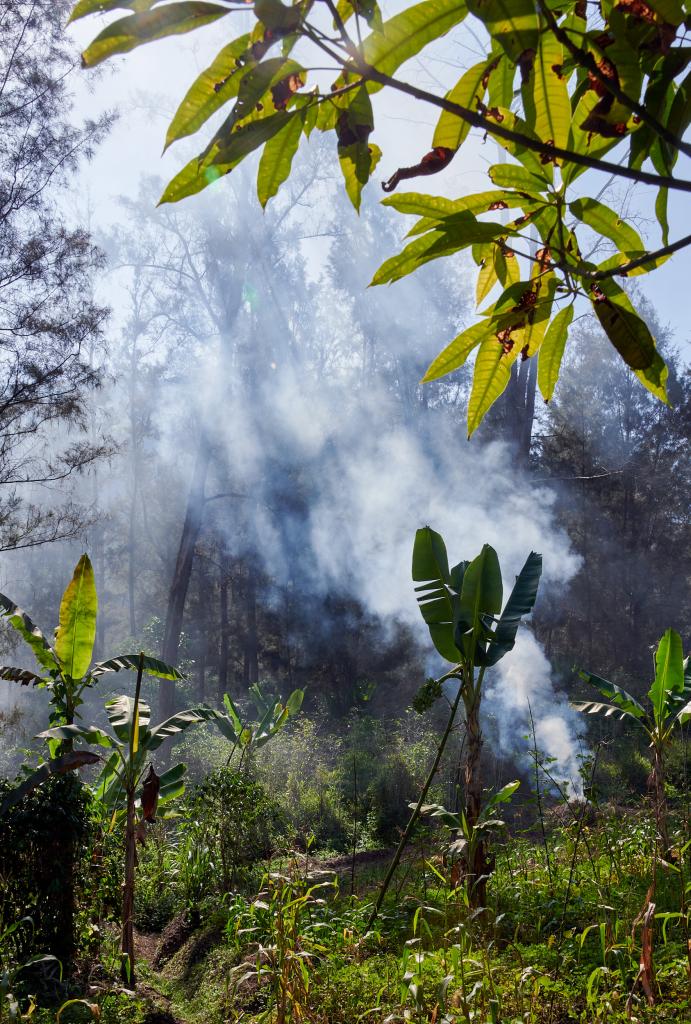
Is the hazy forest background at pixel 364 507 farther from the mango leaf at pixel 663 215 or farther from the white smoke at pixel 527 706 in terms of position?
the mango leaf at pixel 663 215

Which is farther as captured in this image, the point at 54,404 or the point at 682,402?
the point at 682,402

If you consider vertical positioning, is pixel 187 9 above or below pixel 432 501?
below

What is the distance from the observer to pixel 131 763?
436 cm

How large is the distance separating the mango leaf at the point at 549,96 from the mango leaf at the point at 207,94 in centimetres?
32

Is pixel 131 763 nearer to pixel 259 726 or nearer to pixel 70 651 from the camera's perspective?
pixel 70 651

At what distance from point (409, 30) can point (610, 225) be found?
1.12 ft

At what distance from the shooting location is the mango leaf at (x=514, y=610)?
14.9ft

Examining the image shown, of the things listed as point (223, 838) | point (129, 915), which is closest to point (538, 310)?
point (129, 915)

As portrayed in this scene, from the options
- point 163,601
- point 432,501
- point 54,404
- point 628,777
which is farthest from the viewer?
point 163,601

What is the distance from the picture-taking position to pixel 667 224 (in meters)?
0.90

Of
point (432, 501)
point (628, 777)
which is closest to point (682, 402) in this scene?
point (432, 501)

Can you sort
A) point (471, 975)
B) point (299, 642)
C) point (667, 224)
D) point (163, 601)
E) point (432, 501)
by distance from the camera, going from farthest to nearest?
point (163, 601)
point (299, 642)
point (432, 501)
point (471, 975)
point (667, 224)

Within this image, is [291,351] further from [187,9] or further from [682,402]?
[187,9]

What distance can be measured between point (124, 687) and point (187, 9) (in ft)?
77.9
